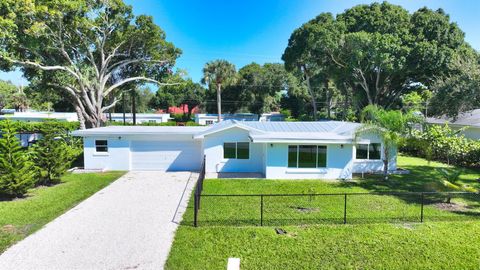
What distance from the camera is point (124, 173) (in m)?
18.8

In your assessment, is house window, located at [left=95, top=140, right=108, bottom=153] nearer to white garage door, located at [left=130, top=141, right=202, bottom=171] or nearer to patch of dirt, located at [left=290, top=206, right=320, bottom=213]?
white garage door, located at [left=130, top=141, right=202, bottom=171]

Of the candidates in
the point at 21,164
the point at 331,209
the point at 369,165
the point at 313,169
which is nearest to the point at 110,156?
the point at 21,164

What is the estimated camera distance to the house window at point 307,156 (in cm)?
1747

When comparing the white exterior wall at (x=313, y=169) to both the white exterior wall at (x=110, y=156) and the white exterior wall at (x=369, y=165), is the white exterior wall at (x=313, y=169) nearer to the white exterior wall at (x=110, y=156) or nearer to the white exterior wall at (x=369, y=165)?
the white exterior wall at (x=369, y=165)

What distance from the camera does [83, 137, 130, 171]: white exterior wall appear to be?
64.1ft

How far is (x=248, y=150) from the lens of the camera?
19.0 meters

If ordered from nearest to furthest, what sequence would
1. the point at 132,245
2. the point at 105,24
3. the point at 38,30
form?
1. the point at 132,245
2. the point at 38,30
3. the point at 105,24

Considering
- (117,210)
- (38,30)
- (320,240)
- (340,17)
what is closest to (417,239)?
(320,240)

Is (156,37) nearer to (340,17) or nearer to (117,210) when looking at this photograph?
(340,17)

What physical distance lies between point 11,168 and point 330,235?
1238 cm

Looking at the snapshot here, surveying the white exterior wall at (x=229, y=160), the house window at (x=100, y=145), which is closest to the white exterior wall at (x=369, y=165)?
the white exterior wall at (x=229, y=160)

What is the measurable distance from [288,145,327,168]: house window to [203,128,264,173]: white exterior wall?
211 centimetres

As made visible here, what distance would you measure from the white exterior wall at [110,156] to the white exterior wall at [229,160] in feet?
17.0

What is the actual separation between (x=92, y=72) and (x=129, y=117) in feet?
80.0
